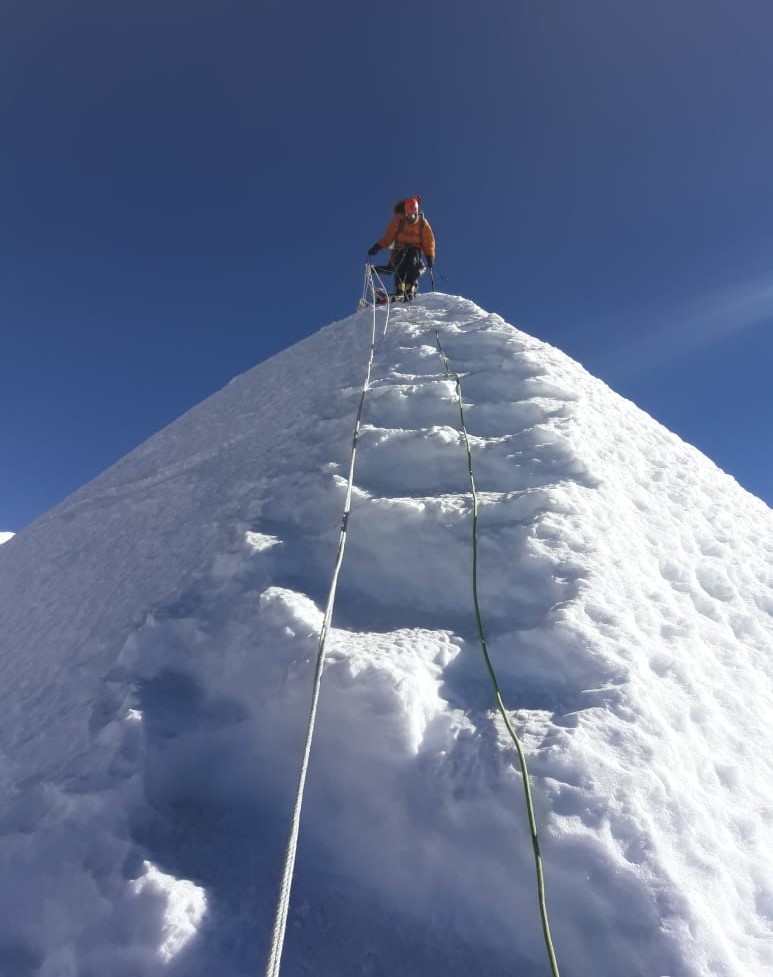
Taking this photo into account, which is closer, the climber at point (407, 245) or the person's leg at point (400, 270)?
the climber at point (407, 245)

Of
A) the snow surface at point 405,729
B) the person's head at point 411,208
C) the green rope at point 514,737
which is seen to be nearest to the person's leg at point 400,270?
the person's head at point 411,208

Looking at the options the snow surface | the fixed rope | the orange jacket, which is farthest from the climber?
the snow surface

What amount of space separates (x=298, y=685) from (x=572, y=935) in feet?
4.37

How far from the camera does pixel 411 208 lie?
8.70 meters

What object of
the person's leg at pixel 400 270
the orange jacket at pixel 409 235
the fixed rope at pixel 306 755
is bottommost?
the fixed rope at pixel 306 755

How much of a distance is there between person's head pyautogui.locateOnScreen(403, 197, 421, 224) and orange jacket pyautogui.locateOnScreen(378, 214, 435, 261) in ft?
0.22

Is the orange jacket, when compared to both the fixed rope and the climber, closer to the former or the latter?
the climber

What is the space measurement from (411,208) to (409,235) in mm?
364

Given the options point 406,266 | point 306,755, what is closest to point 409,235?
point 406,266

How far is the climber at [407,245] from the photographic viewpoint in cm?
874

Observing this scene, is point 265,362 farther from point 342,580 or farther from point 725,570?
point 725,570

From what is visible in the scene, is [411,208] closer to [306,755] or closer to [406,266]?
[406,266]

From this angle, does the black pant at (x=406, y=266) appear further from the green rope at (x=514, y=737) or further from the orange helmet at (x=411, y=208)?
the green rope at (x=514, y=737)

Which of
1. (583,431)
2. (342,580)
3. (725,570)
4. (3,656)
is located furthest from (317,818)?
(583,431)
